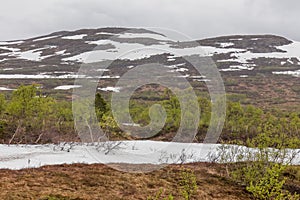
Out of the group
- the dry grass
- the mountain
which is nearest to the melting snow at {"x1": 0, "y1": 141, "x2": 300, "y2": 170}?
the dry grass

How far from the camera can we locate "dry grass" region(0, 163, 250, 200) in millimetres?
14276

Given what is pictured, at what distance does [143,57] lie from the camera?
109 meters

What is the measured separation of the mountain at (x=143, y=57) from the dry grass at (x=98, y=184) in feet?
189

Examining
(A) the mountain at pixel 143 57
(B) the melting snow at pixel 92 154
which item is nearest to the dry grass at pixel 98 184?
(B) the melting snow at pixel 92 154

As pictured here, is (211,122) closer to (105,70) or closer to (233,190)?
(233,190)

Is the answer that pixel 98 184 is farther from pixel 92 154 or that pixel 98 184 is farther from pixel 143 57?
pixel 143 57

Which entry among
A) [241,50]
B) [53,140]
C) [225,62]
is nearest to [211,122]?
[53,140]

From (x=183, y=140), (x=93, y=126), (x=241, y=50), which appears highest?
(x=241, y=50)

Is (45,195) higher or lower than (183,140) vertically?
higher

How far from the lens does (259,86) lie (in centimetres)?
8338

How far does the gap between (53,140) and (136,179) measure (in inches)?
430

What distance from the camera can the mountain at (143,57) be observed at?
87.9 metres

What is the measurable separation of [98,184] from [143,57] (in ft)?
310

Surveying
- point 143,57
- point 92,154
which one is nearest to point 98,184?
point 92,154
